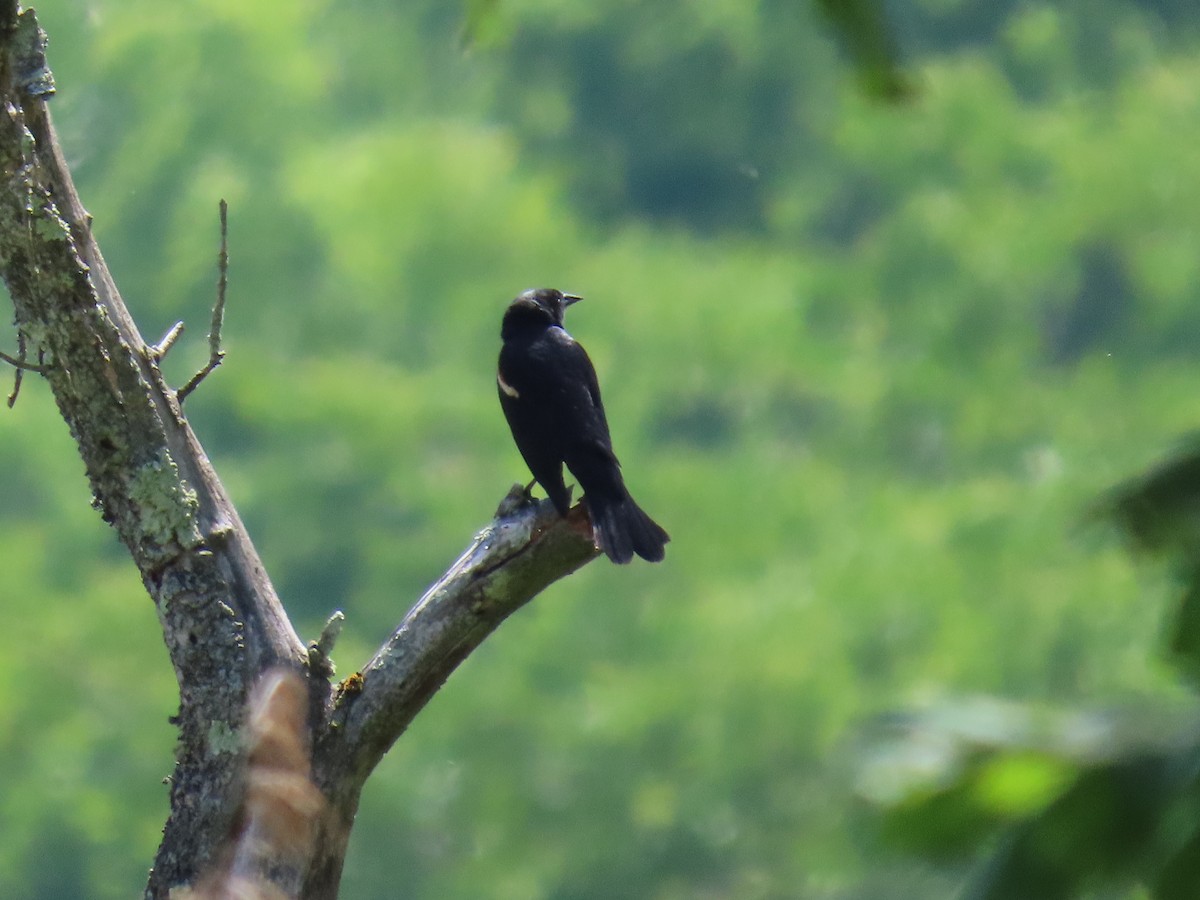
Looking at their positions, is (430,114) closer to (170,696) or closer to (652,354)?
(652,354)

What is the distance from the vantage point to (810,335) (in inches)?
915

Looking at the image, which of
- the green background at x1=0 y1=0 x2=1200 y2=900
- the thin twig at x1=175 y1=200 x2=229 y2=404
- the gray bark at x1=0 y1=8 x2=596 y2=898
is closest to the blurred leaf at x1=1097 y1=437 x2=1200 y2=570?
the gray bark at x1=0 y1=8 x2=596 y2=898

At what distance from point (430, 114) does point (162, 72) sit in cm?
410

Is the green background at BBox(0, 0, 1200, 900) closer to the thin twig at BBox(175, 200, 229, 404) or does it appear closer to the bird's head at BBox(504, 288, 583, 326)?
the bird's head at BBox(504, 288, 583, 326)

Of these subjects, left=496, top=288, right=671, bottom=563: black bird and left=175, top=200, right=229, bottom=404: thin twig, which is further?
left=496, top=288, right=671, bottom=563: black bird

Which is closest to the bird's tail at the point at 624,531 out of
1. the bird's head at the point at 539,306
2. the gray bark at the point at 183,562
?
the gray bark at the point at 183,562

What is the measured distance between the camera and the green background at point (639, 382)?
1783 centimetres

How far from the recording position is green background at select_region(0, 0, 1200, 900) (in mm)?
17828

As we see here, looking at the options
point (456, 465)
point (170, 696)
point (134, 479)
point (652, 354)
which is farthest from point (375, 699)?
point (652, 354)

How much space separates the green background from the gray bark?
1265 cm

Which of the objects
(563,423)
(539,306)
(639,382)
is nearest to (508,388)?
(563,423)

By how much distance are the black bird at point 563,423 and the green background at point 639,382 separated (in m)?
10.5

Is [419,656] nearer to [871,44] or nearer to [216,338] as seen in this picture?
[216,338]

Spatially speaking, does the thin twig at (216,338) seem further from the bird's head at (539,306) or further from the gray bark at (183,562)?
the bird's head at (539,306)
